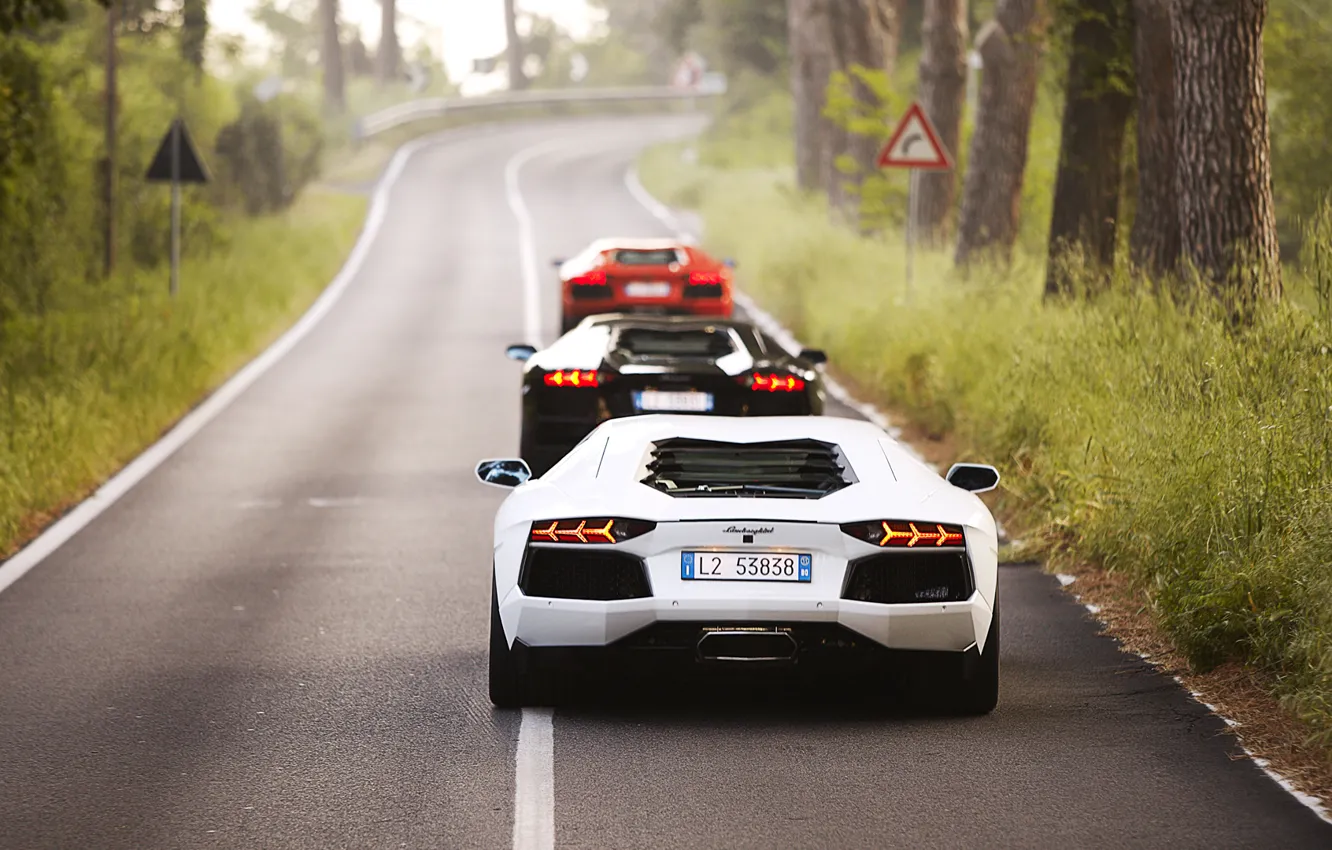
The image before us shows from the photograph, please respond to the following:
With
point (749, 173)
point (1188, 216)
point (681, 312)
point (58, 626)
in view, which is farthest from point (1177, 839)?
point (749, 173)

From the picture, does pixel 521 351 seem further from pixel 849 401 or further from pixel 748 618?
pixel 748 618

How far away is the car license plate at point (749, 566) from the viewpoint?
24.7 ft

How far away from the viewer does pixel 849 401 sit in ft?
65.3

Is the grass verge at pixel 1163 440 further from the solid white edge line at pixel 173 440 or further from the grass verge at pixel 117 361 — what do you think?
the grass verge at pixel 117 361

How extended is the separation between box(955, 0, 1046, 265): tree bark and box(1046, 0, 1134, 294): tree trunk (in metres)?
4.41

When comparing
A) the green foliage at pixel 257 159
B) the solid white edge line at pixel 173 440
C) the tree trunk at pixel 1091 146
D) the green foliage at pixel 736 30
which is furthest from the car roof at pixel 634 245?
the green foliage at pixel 736 30

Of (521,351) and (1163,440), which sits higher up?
(521,351)

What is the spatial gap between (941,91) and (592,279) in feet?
25.9

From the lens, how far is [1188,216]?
1469 cm

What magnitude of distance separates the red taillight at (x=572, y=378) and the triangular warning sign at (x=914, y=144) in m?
9.38

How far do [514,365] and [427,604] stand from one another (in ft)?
45.8

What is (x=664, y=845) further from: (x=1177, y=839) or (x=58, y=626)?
(x=58, y=626)

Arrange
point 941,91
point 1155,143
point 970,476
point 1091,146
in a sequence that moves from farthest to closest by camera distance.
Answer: point 941,91, point 1091,146, point 1155,143, point 970,476

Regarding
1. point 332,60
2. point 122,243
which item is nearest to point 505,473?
point 122,243
